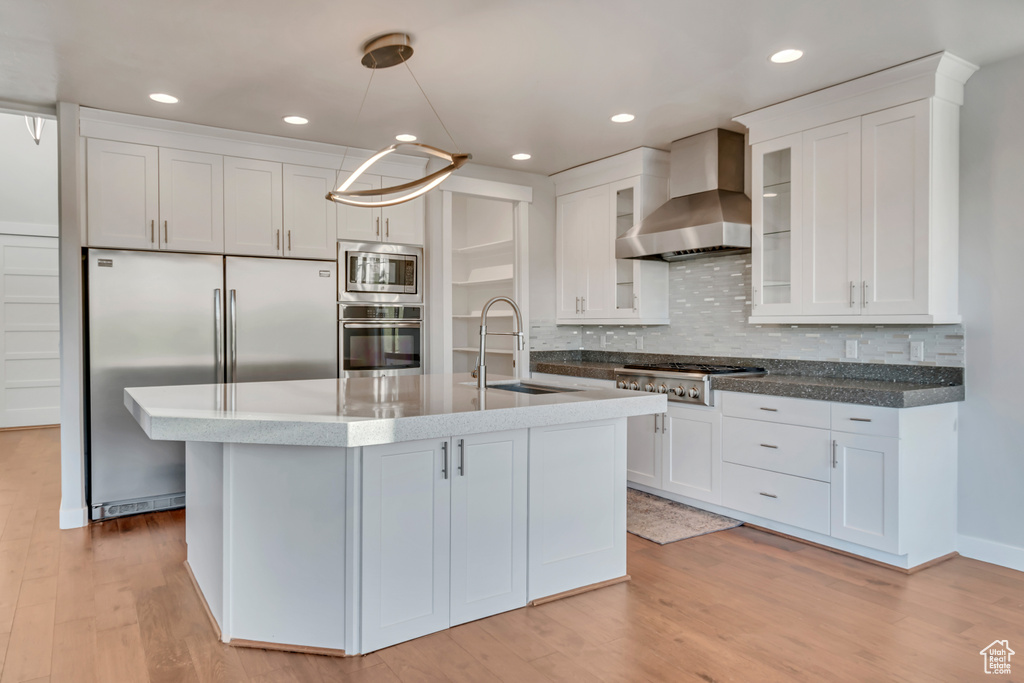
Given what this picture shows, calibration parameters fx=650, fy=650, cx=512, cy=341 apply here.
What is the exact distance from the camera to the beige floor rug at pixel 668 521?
3.59 m

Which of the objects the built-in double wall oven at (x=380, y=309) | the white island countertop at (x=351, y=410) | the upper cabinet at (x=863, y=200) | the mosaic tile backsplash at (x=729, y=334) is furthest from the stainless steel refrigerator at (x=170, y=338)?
the upper cabinet at (x=863, y=200)

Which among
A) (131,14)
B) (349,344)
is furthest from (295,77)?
(349,344)

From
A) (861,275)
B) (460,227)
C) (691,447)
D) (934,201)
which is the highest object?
(460,227)

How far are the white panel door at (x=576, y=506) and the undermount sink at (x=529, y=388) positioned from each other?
331mm

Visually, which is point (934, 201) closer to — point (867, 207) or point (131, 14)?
point (867, 207)

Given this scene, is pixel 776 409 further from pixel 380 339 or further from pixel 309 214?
pixel 309 214

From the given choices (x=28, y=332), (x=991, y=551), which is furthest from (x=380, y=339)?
(x=28, y=332)

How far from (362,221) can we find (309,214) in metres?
0.38

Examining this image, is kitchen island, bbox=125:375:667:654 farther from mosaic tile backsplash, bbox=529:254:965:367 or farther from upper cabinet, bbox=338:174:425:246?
upper cabinet, bbox=338:174:425:246

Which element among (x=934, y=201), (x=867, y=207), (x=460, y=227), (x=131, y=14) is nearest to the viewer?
(x=131, y=14)

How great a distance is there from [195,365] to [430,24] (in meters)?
2.66

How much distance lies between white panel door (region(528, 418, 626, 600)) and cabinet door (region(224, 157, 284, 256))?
2.71 meters

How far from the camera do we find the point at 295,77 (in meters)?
3.40

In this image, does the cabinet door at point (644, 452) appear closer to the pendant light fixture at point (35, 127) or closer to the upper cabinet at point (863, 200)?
the upper cabinet at point (863, 200)
